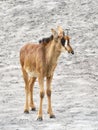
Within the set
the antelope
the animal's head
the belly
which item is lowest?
the belly

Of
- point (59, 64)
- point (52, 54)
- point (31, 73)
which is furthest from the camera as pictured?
point (59, 64)

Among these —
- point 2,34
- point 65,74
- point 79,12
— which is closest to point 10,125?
point 65,74

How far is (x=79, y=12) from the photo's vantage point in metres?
28.7

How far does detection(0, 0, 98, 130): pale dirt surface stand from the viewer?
1333 cm

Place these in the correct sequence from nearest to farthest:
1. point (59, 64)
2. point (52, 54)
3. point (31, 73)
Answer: point (52, 54), point (31, 73), point (59, 64)

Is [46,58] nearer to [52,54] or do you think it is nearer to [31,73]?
[52,54]

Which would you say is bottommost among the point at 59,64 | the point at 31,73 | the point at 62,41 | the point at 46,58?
the point at 59,64

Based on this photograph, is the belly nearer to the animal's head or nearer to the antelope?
the antelope

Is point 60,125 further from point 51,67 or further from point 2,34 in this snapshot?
point 2,34

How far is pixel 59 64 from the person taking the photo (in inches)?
874

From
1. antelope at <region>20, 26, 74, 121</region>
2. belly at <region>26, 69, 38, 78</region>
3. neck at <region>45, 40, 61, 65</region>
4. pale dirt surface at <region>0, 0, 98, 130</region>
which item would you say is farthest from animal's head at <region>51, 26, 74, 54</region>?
pale dirt surface at <region>0, 0, 98, 130</region>

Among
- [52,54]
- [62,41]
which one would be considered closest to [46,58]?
[52,54]

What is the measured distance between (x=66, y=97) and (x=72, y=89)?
1448mm

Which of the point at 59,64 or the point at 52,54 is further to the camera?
the point at 59,64
